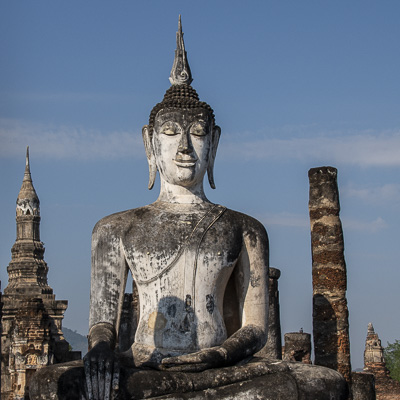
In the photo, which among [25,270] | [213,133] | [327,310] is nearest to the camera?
[213,133]

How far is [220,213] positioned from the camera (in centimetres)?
725

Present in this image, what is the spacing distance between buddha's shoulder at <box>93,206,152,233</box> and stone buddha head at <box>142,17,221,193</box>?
13.1 inches

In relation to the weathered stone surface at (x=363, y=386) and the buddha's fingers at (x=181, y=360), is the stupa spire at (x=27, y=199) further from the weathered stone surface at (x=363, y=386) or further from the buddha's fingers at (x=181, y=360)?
the buddha's fingers at (x=181, y=360)

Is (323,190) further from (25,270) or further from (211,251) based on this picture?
(25,270)

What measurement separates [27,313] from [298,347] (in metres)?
4.54

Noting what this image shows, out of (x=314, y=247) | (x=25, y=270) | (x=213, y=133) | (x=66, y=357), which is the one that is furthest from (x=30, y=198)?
(x=213, y=133)

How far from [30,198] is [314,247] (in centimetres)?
2023

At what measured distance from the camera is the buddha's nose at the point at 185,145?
7285 millimetres

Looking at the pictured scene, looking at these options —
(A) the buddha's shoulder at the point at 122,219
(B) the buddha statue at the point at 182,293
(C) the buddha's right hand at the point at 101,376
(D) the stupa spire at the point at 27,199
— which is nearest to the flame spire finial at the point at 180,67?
(B) the buddha statue at the point at 182,293

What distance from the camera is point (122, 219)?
23.7ft

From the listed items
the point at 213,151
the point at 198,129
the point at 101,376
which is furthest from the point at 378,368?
the point at 101,376

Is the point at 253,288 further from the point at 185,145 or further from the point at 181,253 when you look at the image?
the point at 185,145

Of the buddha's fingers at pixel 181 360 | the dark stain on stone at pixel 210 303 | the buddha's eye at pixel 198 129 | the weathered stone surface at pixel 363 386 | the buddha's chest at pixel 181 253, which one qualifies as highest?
the buddha's eye at pixel 198 129

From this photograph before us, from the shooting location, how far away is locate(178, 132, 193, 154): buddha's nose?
7285 mm
